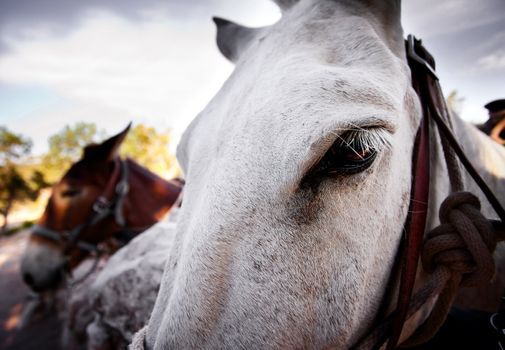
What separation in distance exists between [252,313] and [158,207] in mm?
3609

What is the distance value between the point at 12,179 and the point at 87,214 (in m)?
18.7

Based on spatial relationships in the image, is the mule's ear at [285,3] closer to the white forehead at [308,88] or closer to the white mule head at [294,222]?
the white forehead at [308,88]

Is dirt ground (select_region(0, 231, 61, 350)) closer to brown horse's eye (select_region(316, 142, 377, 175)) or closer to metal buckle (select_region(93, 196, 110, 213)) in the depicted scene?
metal buckle (select_region(93, 196, 110, 213))

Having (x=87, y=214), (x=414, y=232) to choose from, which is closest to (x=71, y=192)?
(x=87, y=214)

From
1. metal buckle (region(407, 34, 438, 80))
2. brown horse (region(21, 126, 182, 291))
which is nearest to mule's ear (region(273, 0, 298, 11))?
metal buckle (region(407, 34, 438, 80))

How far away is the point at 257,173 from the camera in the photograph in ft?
2.15

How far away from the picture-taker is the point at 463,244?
2.64 feet

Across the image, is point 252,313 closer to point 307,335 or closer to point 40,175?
point 307,335

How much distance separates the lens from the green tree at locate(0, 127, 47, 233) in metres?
15.6

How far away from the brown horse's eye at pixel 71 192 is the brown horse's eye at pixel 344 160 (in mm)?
4118

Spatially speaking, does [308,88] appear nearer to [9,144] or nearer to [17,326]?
[17,326]

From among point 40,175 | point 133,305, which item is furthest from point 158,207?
point 40,175

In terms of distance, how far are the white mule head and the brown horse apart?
3.34m

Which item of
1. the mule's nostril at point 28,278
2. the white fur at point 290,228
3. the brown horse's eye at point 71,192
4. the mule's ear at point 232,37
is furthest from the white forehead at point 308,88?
the mule's nostril at point 28,278
